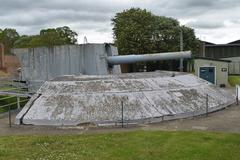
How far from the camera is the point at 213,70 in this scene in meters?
30.6

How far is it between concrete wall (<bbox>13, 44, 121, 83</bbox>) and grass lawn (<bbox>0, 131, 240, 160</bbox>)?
7.05m

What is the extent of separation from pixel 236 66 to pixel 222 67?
1364cm

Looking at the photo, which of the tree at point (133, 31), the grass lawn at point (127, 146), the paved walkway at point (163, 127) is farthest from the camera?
the tree at point (133, 31)

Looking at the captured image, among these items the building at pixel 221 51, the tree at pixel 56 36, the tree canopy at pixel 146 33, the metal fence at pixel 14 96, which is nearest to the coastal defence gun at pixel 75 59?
the metal fence at pixel 14 96

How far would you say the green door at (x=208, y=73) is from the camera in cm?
3067

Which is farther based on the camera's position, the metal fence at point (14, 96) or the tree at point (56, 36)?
the tree at point (56, 36)

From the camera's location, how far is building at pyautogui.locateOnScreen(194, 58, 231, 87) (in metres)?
30.4

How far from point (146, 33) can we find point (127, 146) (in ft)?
115

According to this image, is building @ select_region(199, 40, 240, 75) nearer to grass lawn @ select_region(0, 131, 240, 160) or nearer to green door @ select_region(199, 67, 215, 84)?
green door @ select_region(199, 67, 215, 84)

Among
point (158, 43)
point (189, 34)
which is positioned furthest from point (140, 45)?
point (189, 34)

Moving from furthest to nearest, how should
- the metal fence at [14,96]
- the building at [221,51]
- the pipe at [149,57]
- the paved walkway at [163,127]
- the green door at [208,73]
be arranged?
the building at [221,51] → the green door at [208,73] → the pipe at [149,57] → the metal fence at [14,96] → the paved walkway at [163,127]

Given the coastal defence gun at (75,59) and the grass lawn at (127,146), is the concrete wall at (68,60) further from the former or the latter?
the grass lawn at (127,146)

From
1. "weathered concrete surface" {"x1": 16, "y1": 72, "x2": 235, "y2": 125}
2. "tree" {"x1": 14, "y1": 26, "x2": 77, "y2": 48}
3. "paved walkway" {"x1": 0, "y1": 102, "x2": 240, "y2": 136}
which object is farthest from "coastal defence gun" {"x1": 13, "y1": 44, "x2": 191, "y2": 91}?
"tree" {"x1": 14, "y1": 26, "x2": 77, "y2": 48}

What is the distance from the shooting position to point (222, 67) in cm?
3036
